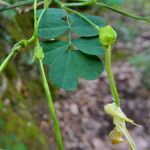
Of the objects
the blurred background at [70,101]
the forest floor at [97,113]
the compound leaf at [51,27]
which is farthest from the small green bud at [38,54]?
the forest floor at [97,113]

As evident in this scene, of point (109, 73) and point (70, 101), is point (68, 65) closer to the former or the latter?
point (109, 73)

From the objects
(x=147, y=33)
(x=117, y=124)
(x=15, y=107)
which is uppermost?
(x=117, y=124)

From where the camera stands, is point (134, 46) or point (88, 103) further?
point (134, 46)

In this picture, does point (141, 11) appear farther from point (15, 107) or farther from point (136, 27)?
point (15, 107)

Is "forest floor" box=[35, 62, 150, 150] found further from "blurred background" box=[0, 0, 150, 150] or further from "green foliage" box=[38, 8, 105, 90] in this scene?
"green foliage" box=[38, 8, 105, 90]

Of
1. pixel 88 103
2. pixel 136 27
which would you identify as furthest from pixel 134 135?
pixel 136 27

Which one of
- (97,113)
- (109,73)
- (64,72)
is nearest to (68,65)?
(64,72)
